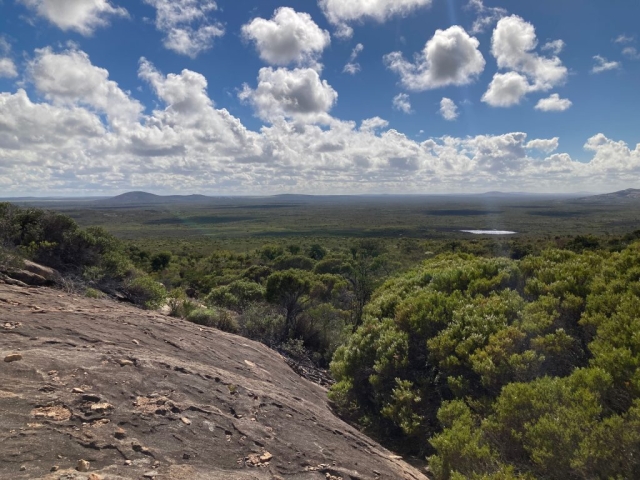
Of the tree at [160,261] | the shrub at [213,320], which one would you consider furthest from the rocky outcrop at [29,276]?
the tree at [160,261]

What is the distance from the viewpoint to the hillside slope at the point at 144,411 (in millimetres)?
3781

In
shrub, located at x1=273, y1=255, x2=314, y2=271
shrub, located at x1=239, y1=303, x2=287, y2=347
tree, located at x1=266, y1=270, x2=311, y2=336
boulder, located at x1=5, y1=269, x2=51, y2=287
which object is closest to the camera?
boulder, located at x1=5, y1=269, x2=51, y2=287

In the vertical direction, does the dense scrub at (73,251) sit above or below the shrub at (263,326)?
above

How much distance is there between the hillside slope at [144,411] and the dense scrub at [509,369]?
102cm

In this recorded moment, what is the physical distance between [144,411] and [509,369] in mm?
5215

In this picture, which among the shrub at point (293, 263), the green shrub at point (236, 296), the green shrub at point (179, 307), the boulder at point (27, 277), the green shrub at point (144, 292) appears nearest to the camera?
the boulder at point (27, 277)

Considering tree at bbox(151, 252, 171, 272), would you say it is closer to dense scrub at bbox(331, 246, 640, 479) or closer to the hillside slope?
the hillside slope

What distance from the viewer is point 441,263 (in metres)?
11.9

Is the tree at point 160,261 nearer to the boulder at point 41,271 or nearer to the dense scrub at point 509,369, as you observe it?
the boulder at point 41,271

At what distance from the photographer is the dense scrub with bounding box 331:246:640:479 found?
4742 mm

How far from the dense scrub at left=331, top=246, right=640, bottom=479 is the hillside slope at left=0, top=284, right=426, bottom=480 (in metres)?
1.02

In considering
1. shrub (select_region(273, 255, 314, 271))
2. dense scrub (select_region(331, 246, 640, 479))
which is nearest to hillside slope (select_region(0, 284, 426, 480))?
dense scrub (select_region(331, 246, 640, 479))

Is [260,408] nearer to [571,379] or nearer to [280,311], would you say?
[571,379]

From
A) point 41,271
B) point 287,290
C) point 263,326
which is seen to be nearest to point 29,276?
point 41,271
